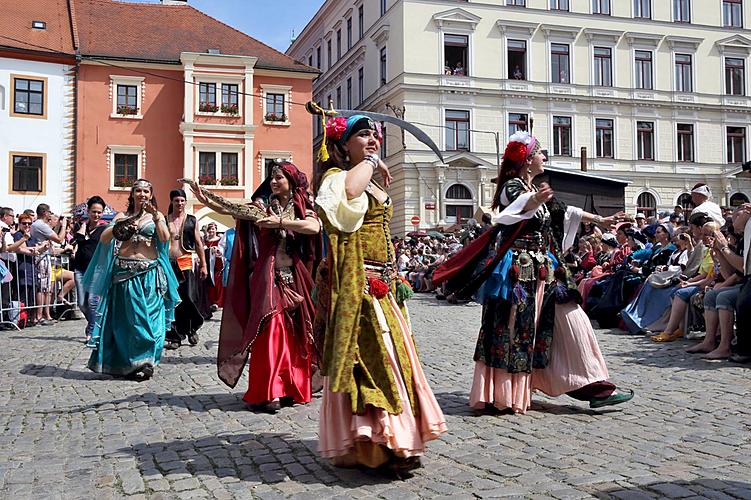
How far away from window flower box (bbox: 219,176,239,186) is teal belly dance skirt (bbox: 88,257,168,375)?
28573mm

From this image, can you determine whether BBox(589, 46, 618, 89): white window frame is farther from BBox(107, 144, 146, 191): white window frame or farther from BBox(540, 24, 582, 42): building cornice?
BBox(107, 144, 146, 191): white window frame

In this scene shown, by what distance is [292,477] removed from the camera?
399 centimetres

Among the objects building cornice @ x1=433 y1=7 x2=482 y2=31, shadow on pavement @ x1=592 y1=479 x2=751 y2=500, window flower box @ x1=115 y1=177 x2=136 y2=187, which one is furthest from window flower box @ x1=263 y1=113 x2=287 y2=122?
shadow on pavement @ x1=592 y1=479 x2=751 y2=500

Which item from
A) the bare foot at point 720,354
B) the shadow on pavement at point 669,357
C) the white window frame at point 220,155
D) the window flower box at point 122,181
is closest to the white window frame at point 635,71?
the white window frame at point 220,155

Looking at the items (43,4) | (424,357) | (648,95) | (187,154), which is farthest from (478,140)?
(424,357)

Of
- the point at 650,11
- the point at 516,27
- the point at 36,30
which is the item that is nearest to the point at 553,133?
the point at 516,27

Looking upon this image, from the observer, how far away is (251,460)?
4.36 meters

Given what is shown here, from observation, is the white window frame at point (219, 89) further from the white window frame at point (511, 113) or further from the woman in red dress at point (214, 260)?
the woman in red dress at point (214, 260)

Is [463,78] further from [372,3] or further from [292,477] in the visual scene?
[292,477]

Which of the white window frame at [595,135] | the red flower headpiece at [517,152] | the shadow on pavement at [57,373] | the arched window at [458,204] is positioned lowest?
the shadow on pavement at [57,373]

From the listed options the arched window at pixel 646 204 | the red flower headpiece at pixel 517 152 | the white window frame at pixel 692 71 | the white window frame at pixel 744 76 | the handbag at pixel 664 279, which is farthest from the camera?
the white window frame at pixel 744 76

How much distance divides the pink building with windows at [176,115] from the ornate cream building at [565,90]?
6.19 metres

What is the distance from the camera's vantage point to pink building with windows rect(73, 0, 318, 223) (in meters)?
34.9

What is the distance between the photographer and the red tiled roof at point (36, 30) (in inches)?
1340
